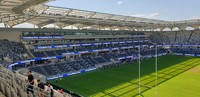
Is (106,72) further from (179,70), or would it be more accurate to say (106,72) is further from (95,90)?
(179,70)

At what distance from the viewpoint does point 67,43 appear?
4831cm

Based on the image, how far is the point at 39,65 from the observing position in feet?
133

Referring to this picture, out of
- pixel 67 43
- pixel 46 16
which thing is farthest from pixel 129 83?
pixel 67 43

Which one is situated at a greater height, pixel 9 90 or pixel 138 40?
pixel 9 90

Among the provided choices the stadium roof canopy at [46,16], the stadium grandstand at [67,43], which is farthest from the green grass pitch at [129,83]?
the stadium roof canopy at [46,16]

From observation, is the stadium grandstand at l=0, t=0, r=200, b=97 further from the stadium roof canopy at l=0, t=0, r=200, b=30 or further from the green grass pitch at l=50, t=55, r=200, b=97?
the green grass pitch at l=50, t=55, r=200, b=97

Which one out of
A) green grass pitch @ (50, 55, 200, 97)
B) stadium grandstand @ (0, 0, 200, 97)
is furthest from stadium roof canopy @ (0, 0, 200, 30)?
green grass pitch @ (50, 55, 200, 97)

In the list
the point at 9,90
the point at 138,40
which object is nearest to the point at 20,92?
the point at 9,90

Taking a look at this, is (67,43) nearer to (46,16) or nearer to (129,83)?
(46,16)

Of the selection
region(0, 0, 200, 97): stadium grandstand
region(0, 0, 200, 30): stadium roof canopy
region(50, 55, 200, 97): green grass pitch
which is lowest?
region(50, 55, 200, 97): green grass pitch

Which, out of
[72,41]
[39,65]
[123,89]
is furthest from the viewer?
[72,41]

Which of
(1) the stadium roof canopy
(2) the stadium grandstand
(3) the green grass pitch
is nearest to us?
(1) the stadium roof canopy

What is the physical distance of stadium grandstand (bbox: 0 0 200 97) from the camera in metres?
34.0

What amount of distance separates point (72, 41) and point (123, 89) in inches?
949
